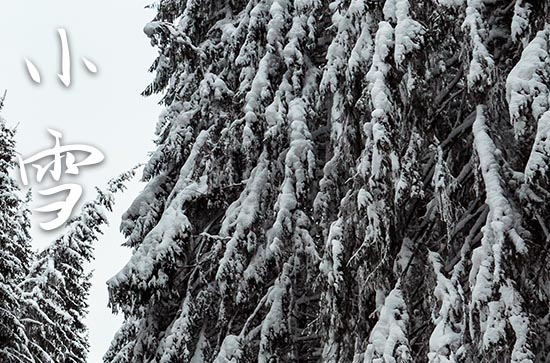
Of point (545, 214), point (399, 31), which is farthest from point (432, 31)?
Result: point (545, 214)

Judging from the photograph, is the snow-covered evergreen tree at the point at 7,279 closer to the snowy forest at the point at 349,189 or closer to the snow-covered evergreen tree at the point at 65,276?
the snow-covered evergreen tree at the point at 65,276

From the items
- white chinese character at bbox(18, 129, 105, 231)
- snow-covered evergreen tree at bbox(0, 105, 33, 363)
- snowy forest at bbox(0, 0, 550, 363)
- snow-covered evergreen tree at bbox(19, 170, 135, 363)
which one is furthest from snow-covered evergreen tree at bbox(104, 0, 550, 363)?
snow-covered evergreen tree at bbox(19, 170, 135, 363)

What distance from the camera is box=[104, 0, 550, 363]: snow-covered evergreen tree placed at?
180 inches

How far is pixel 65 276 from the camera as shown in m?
16.6

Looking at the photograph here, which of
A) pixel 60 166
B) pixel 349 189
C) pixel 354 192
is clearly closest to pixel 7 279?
pixel 60 166

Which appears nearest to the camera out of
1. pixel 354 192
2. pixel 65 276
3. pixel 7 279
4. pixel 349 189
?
pixel 354 192

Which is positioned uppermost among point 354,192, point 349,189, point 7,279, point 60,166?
point 60,166

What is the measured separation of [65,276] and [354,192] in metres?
12.4

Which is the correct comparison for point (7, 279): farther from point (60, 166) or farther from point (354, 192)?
point (354, 192)

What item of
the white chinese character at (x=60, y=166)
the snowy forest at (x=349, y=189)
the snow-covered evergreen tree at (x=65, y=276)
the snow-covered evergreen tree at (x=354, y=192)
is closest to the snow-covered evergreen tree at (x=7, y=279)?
the white chinese character at (x=60, y=166)

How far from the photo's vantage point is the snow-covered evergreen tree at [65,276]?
49.4 ft

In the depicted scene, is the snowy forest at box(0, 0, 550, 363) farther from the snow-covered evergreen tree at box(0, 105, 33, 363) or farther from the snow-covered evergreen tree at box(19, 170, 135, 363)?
the snow-covered evergreen tree at box(19, 170, 135, 363)

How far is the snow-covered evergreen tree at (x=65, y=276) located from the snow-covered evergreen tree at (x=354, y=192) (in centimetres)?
693

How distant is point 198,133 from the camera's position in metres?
8.75
